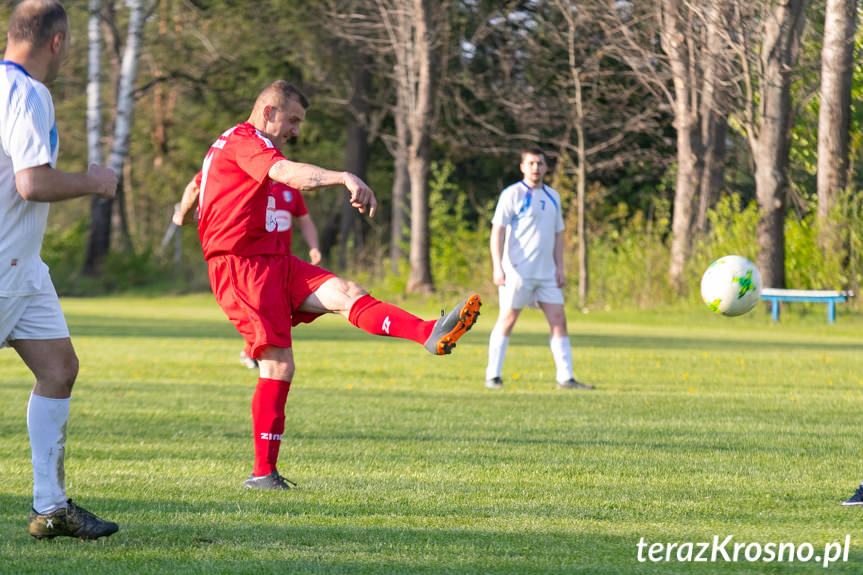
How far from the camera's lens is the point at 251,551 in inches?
192

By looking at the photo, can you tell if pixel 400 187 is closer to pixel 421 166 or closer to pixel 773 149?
pixel 421 166

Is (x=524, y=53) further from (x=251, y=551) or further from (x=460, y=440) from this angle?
(x=251, y=551)

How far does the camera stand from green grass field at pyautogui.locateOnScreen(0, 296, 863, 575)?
491cm

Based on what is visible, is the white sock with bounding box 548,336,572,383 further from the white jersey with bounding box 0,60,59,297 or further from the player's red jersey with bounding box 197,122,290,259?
the white jersey with bounding box 0,60,59,297

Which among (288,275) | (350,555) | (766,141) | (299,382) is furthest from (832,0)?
(350,555)

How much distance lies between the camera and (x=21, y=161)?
466 cm

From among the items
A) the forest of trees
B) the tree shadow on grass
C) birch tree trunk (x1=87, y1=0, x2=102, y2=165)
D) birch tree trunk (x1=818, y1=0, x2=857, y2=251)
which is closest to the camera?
the tree shadow on grass

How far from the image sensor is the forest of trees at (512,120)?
23.4 metres

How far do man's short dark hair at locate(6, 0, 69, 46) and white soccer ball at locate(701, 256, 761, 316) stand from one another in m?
5.54

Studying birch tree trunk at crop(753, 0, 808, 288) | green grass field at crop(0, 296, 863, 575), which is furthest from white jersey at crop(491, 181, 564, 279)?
birch tree trunk at crop(753, 0, 808, 288)

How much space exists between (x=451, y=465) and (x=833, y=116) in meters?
18.3

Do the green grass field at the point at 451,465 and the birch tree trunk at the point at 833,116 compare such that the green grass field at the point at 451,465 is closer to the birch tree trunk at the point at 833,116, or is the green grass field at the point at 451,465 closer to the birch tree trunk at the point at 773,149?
the birch tree trunk at the point at 773,149

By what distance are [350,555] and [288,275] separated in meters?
2.13

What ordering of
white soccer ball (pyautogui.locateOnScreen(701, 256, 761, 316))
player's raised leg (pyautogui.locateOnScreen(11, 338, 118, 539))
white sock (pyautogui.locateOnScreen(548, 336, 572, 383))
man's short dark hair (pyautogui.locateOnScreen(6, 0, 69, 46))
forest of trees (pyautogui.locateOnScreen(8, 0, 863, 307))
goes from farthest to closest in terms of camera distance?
forest of trees (pyautogui.locateOnScreen(8, 0, 863, 307)), white sock (pyautogui.locateOnScreen(548, 336, 572, 383)), white soccer ball (pyautogui.locateOnScreen(701, 256, 761, 316)), player's raised leg (pyautogui.locateOnScreen(11, 338, 118, 539)), man's short dark hair (pyautogui.locateOnScreen(6, 0, 69, 46))
